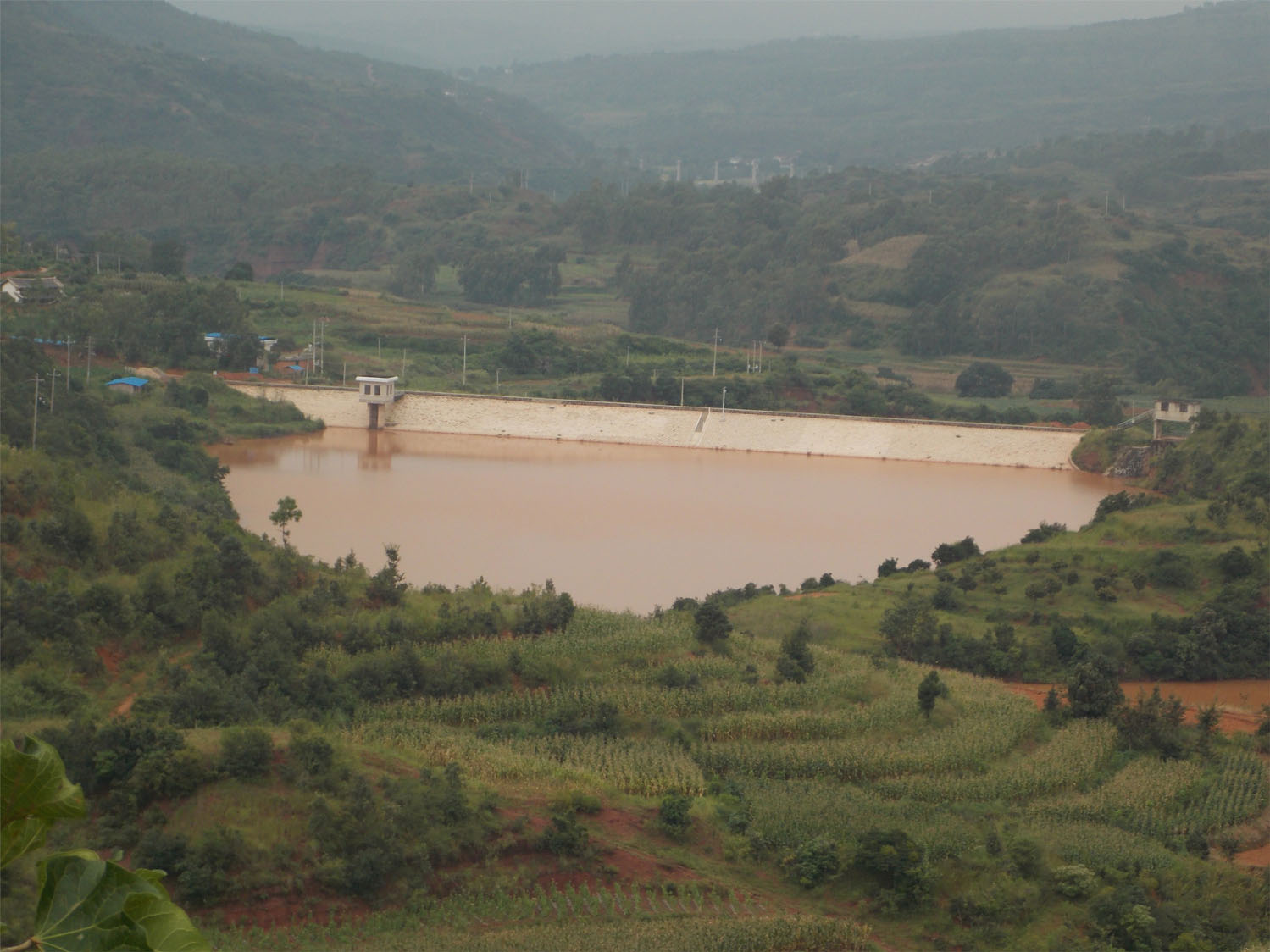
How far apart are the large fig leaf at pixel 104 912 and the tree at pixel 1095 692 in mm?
14116

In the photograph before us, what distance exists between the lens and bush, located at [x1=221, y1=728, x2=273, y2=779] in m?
11.1

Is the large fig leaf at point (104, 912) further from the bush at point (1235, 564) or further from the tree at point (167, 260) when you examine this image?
the tree at point (167, 260)

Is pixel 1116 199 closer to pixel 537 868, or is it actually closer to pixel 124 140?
pixel 124 140

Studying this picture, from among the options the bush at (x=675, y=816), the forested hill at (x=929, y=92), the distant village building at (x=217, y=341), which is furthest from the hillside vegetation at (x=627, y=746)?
the forested hill at (x=929, y=92)

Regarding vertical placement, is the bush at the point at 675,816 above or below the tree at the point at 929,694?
below

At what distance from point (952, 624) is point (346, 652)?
7313 mm

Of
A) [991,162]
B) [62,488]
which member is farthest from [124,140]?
[62,488]

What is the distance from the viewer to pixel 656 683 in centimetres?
1512

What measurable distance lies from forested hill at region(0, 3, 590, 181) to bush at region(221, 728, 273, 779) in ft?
262

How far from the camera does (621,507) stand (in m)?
27.6

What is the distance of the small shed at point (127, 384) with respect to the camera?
32906 millimetres

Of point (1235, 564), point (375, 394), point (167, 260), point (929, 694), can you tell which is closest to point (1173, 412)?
point (1235, 564)

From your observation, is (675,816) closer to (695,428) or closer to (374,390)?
(695,428)

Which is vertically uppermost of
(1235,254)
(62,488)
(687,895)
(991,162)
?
(991,162)
